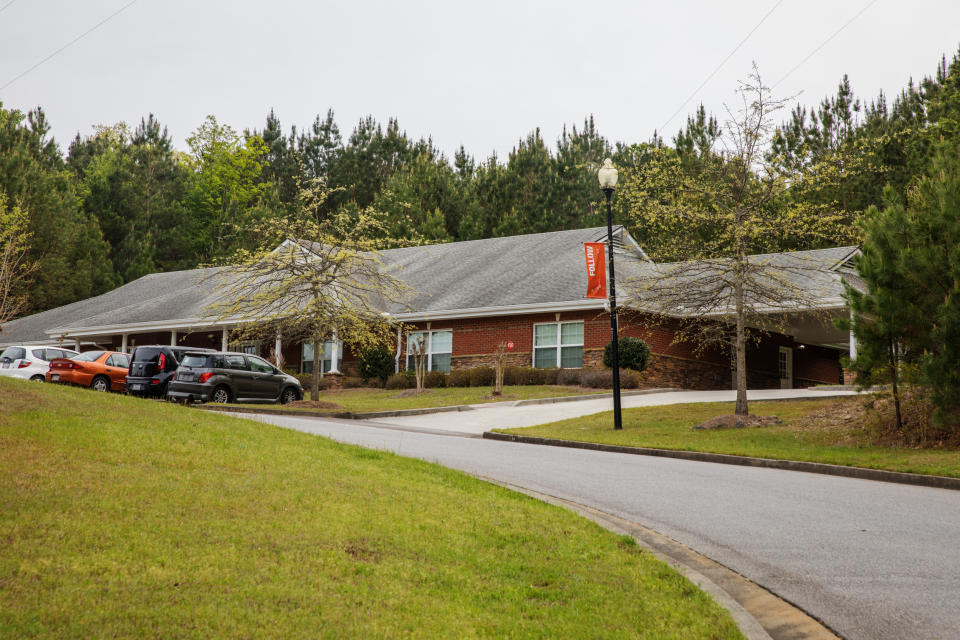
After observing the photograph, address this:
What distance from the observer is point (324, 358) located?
38062 mm

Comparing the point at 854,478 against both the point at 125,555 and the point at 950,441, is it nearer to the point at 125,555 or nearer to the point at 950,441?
the point at 950,441

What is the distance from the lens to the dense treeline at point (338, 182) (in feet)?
136

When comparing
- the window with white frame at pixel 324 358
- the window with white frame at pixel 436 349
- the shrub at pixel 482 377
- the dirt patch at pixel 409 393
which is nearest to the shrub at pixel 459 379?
the shrub at pixel 482 377

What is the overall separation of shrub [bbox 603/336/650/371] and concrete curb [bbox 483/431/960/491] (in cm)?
1224

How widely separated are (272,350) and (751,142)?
23.6m

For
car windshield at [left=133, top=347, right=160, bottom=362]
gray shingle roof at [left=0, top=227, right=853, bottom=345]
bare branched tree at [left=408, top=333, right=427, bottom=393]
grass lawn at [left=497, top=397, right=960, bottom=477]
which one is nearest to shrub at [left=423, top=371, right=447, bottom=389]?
bare branched tree at [left=408, top=333, right=427, bottom=393]

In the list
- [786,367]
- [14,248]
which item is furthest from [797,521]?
[14,248]

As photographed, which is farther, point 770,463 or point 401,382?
point 401,382

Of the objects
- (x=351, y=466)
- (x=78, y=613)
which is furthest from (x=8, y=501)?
(x=351, y=466)

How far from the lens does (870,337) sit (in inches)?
676

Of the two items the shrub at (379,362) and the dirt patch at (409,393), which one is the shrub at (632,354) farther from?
the shrub at (379,362)

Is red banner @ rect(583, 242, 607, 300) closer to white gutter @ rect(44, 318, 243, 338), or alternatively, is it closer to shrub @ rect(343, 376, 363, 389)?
shrub @ rect(343, 376, 363, 389)

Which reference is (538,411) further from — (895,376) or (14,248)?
(14,248)

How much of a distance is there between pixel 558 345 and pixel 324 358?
10.7 m
